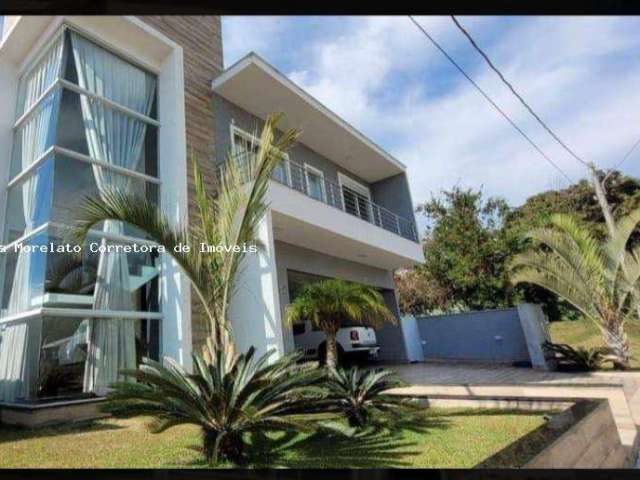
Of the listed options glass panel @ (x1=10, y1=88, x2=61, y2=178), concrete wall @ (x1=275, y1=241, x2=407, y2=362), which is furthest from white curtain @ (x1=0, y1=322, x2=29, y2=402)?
concrete wall @ (x1=275, y1=241, x2=407, y2=362)

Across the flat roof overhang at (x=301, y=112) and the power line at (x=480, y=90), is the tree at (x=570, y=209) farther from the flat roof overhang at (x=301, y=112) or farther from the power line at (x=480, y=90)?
the power line at (x=480, y=90)

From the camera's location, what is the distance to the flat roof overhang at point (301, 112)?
7.95 meters

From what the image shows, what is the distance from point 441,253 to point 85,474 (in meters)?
16.0

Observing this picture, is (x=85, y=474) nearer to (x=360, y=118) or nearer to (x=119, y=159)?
(x=119, y=159)

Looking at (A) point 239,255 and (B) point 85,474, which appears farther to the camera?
(A) point 239,255

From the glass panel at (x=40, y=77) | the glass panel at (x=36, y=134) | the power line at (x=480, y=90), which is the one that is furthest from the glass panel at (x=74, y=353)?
the power line at (x=480, y=90)

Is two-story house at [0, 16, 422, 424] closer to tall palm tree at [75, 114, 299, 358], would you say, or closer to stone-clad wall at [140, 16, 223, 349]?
stone-clad wall at [140, 16, 223, 349]

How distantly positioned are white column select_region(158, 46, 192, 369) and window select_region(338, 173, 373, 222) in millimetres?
5774

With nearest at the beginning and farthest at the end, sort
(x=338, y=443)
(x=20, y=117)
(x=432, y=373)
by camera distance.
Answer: (x=338, y=443) → (x=20, y=117) → (x=432, y=373)

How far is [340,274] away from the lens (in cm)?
1052

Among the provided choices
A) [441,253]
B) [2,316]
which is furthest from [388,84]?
[441,253]

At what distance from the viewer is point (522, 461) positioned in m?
2.27

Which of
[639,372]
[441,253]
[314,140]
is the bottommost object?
[639,372]

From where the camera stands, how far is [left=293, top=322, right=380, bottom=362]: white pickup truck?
33.2 feet
